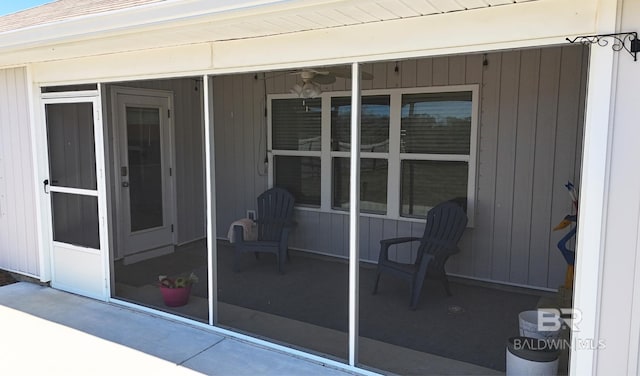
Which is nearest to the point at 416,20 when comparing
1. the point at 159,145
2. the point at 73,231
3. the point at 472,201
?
the point at 472,201

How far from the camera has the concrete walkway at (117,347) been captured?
9.80ft

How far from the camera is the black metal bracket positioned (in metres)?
2.02

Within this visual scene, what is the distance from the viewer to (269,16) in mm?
2467

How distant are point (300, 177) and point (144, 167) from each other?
1899 mm

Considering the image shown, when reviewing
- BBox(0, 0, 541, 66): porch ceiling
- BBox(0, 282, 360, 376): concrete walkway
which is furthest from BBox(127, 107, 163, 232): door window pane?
BBox(0, 0, 541, 66): porch ceiling

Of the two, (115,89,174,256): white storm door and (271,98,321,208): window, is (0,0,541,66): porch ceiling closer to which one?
(115,89,174,256): white storm door

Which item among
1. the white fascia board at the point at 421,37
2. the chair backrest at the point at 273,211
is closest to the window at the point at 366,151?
the chair backrest at the point at 273,211

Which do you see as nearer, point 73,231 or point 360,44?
point 360,44

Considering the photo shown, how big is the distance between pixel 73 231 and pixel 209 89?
2134mm

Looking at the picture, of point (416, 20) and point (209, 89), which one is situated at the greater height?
point (416, 20)

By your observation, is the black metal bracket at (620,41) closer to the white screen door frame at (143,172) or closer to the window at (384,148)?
the window at (384,148)

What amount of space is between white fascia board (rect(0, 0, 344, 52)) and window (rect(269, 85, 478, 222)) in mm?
2797

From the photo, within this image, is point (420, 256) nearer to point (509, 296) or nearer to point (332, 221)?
point (509, 296)

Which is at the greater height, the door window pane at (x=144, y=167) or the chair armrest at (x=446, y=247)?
the door window pane at (x=144, y=167)
